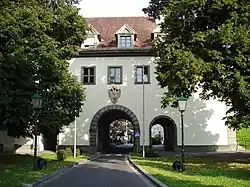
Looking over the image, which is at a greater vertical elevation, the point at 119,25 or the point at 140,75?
the point at 119,25

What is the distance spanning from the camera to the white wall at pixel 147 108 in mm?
40781

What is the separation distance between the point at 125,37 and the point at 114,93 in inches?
236

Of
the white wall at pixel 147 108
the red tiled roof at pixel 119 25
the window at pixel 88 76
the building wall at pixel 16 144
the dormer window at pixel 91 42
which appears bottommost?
the building wall at pixel 16 144

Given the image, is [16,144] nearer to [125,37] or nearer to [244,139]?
[125,37]

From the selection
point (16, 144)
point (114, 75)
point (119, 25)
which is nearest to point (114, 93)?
point (114, 75)

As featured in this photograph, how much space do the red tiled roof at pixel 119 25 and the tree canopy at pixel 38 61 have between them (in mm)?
16987

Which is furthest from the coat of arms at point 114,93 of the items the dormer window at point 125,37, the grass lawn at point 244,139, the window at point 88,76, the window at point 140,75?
the grass lawn at point 244,139

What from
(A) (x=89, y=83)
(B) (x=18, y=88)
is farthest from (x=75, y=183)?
(A) (x=89, y=83)

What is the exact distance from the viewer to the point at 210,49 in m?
22.0

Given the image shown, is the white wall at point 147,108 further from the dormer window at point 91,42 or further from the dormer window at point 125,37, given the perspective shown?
the dormer window at point 125,37

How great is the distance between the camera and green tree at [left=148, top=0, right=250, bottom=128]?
67.9ft

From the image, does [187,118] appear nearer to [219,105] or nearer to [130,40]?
[219,105]

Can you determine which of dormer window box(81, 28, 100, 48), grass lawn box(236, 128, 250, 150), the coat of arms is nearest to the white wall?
the coat of arms

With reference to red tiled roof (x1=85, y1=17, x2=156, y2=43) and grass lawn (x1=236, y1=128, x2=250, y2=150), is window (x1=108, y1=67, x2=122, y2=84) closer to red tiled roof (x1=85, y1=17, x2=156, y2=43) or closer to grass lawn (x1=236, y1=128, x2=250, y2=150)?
red tiled roof (x1=85, y1=17, x2=156, y2=43)
